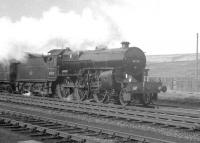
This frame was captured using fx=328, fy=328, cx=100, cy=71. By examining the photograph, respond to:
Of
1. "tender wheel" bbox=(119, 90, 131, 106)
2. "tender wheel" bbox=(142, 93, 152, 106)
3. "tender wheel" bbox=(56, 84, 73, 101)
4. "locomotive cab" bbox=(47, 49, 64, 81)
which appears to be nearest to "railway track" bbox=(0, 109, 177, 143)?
"tender wheel" bbox=(119, 90, 131, 106)

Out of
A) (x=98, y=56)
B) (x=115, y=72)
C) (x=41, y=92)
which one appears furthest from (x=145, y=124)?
(x=41, y=92)

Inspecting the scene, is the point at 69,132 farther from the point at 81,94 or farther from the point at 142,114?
the point at 81,94

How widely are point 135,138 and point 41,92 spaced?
1434 cm

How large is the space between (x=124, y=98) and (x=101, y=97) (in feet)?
7.46

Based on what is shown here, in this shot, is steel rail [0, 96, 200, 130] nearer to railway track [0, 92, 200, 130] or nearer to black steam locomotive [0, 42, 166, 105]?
railway track [0, 92, 200, 130]

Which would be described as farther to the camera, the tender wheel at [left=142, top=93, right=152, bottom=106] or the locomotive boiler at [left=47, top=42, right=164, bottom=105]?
the tender wheel at [left=142, top=93, right=152, bottom=106]

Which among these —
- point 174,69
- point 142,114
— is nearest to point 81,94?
point 142,114

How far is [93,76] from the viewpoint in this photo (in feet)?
61.1

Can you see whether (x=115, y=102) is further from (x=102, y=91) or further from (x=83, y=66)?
(x=83, y=66)

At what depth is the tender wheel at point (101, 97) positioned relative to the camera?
58.9 ft

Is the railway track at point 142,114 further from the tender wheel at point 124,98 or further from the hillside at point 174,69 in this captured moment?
the hillside at point 174,69

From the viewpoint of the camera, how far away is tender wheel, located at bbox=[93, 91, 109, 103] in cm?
1795

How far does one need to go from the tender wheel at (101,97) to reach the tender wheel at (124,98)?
1.01 metres

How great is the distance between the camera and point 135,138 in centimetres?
Result: 846
